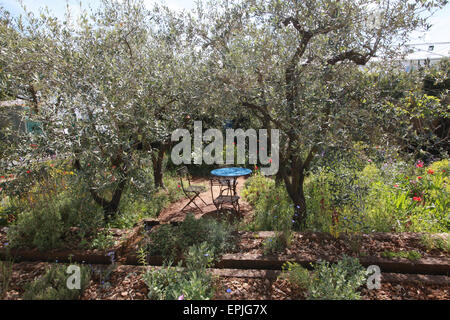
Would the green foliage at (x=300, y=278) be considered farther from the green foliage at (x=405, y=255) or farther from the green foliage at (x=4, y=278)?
the green foliage at (x=4, y=278)

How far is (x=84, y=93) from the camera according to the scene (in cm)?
317

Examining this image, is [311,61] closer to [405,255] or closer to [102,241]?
[405,255]

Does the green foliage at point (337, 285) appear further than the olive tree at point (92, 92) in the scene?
No

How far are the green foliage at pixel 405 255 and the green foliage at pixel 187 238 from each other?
1871mm

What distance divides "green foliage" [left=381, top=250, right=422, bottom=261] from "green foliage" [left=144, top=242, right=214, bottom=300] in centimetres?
217

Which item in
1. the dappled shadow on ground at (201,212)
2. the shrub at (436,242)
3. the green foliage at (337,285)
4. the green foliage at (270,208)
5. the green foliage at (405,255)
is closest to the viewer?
the green foliage at (337,285)

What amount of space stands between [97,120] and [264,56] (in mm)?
2333

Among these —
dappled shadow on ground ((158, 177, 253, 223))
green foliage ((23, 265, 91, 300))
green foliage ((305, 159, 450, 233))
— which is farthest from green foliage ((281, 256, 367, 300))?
dappled shadow on ground ((158, 177, 253, 223))

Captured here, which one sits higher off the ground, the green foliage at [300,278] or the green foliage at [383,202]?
the green foliage at [383,202]

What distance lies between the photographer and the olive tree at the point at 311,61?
3217 millimetres

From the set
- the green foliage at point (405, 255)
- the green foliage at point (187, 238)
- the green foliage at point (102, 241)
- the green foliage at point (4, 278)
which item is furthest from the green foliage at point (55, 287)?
the green foliage at point (405, 255)
